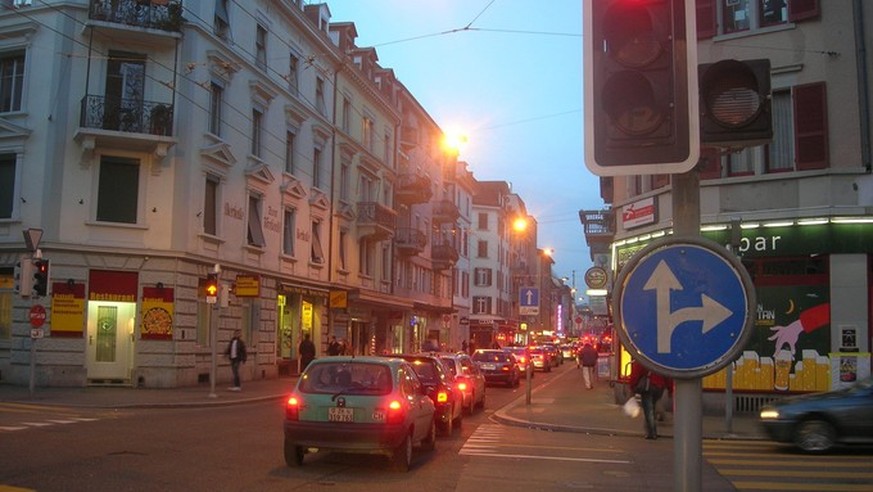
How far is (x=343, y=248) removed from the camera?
138 feet

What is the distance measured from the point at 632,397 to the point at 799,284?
5911 millimetres

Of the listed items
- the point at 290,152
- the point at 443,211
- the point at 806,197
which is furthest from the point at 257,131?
the point at 443,211

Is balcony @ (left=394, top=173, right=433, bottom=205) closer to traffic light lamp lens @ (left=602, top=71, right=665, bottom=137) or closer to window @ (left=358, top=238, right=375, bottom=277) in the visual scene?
window @ (left=358, top=238, right=375, bottom=277)

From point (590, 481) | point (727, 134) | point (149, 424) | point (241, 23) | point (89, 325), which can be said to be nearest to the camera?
point (727, 134)

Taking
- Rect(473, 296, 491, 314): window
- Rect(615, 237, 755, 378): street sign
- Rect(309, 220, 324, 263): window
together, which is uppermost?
Rect(309, 220, 324, 263): window

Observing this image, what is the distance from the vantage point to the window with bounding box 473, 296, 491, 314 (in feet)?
260

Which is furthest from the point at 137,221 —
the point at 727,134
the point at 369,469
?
the point at 727,134

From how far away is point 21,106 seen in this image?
2589 centimetres

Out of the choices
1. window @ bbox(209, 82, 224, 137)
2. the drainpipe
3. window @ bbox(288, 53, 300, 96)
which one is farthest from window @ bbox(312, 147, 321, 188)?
the drainpipe

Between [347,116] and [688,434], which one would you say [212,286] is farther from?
[347,116]

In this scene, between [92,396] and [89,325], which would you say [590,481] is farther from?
[89,325]

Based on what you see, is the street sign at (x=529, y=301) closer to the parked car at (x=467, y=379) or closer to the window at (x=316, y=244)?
the parked car at (x=467, y=379)

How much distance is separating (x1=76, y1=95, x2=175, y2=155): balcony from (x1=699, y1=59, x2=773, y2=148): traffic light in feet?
80.6

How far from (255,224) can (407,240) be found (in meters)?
19.0
